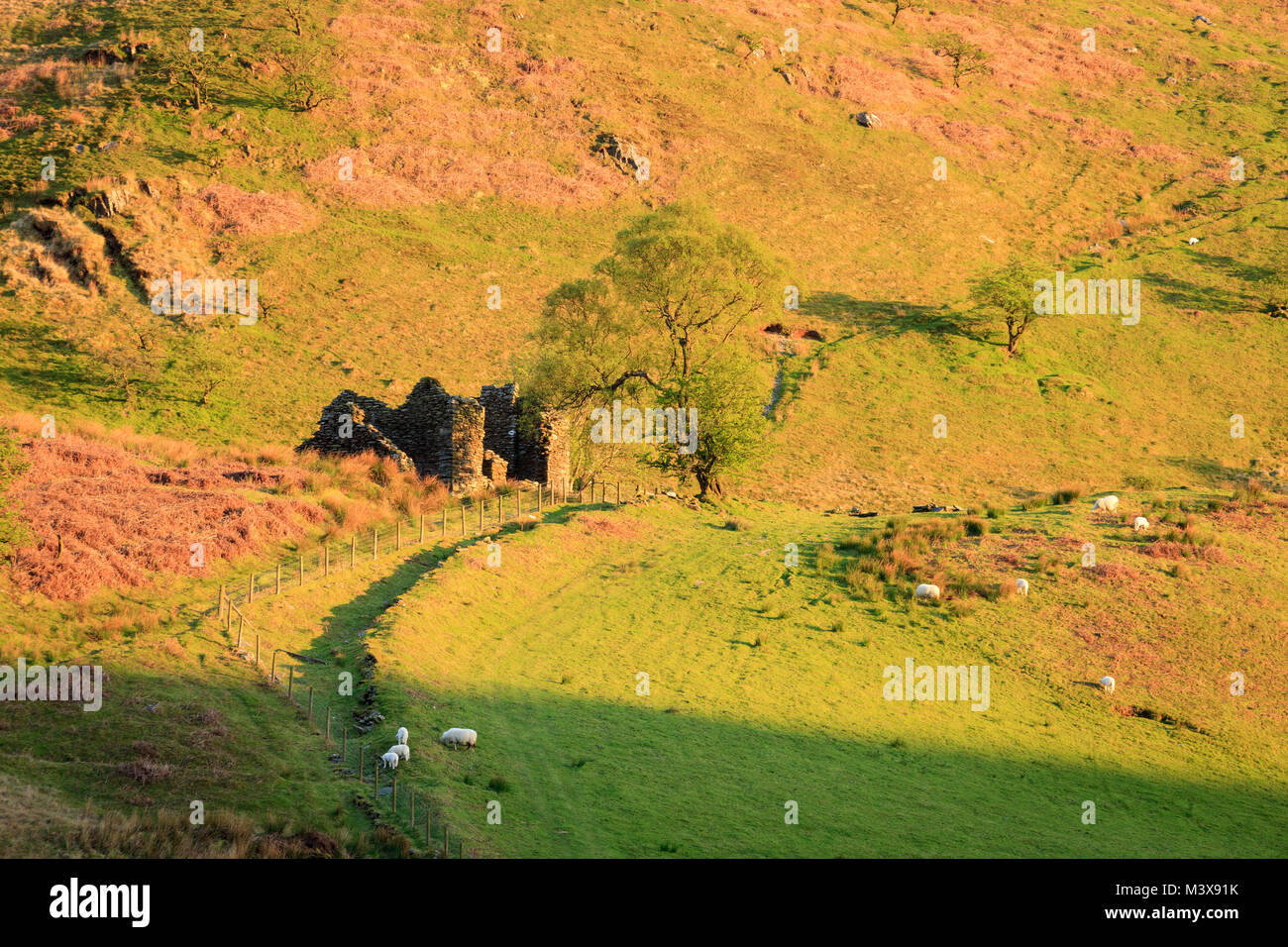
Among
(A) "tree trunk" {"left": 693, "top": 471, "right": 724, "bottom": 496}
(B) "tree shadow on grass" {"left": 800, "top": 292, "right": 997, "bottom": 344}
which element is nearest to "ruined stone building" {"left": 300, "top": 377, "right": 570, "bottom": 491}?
(A) "tree trunk" {"left": 693, "top": 471, "right": 724, "bottom": 496}

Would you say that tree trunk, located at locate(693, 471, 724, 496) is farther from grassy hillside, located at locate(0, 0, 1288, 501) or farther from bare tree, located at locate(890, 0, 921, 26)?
bare tree, located at locate(890, 0, 921, 26)

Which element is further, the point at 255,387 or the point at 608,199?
the point at 608,199

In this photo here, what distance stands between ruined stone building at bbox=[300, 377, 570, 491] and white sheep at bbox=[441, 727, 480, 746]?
23926mm

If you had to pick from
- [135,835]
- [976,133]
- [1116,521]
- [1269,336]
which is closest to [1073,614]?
[1116,521]

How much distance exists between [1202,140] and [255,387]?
3828 inches

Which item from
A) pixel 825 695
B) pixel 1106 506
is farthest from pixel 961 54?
pixel 825 695

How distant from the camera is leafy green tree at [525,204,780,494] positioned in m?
46.9

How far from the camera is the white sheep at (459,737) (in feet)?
69.2

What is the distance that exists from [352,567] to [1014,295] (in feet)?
176

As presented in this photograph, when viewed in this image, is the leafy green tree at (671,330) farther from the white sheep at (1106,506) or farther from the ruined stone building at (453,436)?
the white sheep at (1106,506)
